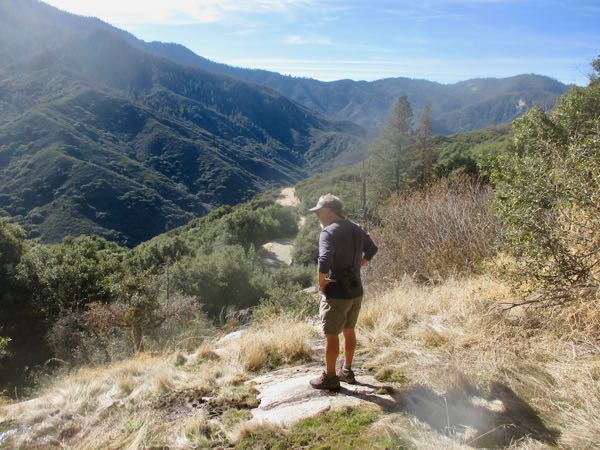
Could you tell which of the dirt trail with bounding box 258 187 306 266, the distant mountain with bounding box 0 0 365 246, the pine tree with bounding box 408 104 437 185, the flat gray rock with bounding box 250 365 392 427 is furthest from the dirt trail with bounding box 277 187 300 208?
the flat gray rock with bounding box 250 365 392 427

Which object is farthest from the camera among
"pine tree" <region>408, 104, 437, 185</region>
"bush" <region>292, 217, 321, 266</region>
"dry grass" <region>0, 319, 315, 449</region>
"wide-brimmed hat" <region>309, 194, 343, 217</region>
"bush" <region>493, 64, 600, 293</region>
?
"pine tree" <region>408, 104, 437, 185</region>

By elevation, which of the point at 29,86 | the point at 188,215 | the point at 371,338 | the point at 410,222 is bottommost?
the point at 188,215

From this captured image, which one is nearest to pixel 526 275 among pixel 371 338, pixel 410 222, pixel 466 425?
pixel 466 425

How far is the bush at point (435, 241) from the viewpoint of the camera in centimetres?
730

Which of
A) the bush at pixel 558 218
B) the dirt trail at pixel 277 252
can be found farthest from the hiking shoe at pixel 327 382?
the dirt trail at pixel 277 252

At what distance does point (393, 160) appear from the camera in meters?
38.1

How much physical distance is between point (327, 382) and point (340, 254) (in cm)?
108

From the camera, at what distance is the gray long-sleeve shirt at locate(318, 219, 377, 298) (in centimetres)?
365

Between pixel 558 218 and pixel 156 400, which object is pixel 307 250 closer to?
pixel 156 400

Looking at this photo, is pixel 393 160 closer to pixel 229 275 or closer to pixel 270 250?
pixel 270 250

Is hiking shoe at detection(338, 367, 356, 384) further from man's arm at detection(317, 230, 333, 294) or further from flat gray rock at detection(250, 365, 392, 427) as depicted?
man's arm at detection(317, 230, 333, 294)

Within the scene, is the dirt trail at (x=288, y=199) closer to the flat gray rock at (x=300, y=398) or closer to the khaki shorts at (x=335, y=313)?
the flat gray rock at (x=300, y=398)

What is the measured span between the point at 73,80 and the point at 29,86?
18047 mm

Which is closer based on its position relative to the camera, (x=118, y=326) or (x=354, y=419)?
(x=354, y=419)
